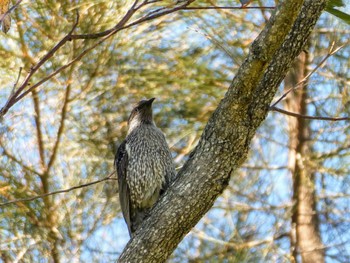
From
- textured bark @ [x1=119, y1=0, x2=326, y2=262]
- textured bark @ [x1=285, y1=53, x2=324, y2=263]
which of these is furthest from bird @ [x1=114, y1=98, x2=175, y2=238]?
textured bark @ [x1=285, y1=53, x2=324, y2=263]

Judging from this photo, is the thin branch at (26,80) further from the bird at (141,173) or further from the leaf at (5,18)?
the bird at (141,173)

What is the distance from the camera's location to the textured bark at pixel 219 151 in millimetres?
2969

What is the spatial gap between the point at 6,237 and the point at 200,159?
2.37m

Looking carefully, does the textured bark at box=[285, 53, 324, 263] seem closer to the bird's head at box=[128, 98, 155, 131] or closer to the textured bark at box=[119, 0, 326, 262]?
the bird's head at box=[128, 98, 155, 131]

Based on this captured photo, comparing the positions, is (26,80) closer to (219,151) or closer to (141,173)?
(219,151)

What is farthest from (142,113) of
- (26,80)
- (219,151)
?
(26,80)

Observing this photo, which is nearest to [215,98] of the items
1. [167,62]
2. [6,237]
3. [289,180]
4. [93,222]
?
[167,62]

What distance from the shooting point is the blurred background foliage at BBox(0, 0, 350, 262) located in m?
5.07

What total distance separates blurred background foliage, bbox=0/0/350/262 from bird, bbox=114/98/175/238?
0.86 m

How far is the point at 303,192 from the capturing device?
18.9 feet

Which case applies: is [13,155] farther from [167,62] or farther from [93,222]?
[167,62]

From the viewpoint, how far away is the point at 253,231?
18.8 feet

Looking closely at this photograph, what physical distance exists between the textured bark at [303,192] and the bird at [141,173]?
157 cm

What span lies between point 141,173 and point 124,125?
52.0 inches
